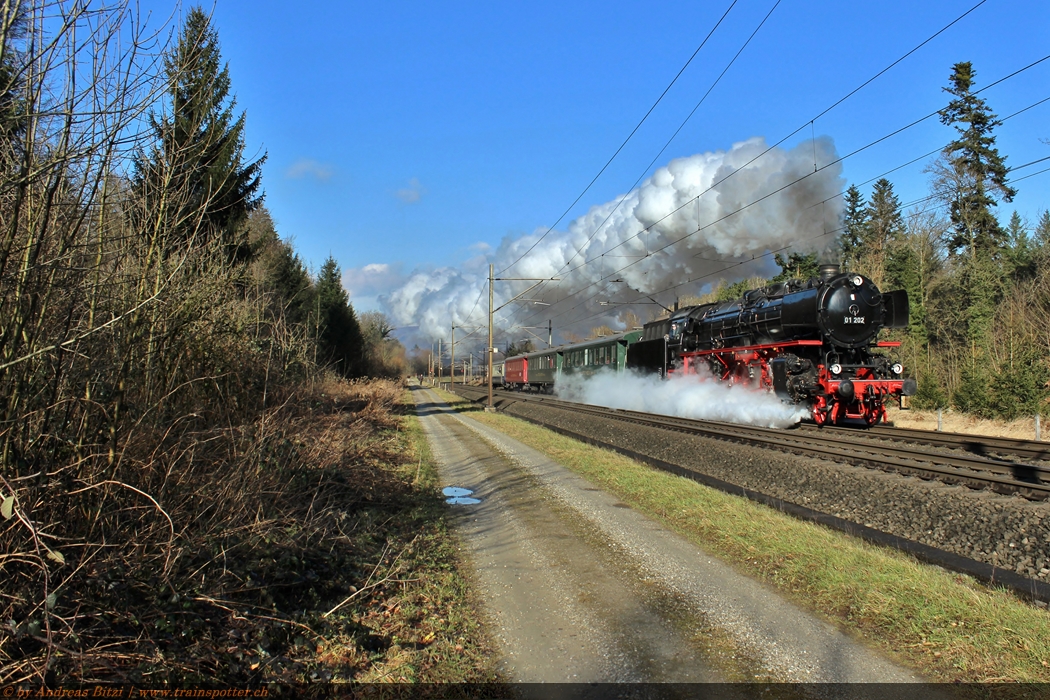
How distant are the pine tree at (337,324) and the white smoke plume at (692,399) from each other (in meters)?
13.3

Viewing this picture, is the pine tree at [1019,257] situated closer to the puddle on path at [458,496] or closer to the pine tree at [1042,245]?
the pine tree at [1042,245]

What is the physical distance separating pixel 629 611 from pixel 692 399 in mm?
18209

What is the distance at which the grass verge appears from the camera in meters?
4.03

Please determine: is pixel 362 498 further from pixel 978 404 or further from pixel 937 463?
pixel 978 404

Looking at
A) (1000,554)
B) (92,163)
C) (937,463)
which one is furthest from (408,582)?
(937,463)

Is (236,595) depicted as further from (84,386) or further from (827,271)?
(827,271)

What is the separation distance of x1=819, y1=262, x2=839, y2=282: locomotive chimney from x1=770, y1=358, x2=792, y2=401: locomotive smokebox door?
Answer: 2.43 m

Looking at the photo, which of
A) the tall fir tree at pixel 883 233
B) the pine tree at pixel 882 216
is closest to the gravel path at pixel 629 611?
the tall fir tree at pixel 883 233

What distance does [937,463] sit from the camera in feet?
35.1

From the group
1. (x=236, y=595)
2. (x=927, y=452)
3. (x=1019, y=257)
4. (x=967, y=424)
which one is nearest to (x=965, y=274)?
(x=1019, y=257)

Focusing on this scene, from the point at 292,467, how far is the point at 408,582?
7.66 ft

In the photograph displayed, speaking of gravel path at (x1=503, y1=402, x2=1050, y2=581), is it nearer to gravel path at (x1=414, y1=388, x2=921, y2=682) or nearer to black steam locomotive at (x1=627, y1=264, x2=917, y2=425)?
gravel path at (x1=414, y1=388, x2=921, y2=682)

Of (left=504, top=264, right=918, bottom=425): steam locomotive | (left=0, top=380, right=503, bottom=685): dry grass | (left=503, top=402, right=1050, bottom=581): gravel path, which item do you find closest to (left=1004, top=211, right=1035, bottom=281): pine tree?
(left=504, top=264, right=918, bottom=425): steam locomotive

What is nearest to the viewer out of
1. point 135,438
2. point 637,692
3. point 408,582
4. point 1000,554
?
point 637,692
